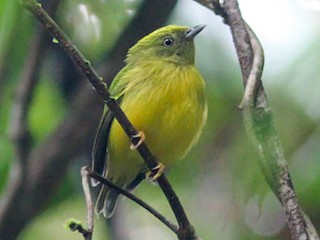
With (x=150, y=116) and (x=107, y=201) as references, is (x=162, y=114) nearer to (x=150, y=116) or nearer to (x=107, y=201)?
(x=150, y=116)

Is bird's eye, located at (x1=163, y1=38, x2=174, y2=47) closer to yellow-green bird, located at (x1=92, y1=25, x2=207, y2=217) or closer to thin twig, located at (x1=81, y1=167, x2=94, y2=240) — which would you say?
yellow-green bird, located at (x1=92, y1=25, x2=207, y2=217)

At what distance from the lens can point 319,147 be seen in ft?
8.34

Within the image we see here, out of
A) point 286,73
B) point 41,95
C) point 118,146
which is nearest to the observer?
point 286,73

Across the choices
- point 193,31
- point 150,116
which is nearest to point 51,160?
point 150,116

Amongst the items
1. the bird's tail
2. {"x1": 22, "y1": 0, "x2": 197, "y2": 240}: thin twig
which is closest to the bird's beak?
the bird's tail

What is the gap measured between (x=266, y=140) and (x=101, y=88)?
1.36 feet

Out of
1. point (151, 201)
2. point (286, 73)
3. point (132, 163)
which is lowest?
point (151, 201)

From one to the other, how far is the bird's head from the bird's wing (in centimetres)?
22

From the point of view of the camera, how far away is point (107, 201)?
3.30m

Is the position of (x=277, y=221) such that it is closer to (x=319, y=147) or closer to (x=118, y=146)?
(x=319, y=147)

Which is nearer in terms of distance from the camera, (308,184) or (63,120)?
(308,184)

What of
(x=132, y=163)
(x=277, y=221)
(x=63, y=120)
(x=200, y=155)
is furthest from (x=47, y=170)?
(x=277, y=221)

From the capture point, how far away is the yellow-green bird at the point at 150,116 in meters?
3.17

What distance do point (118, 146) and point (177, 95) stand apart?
1.04 feet
